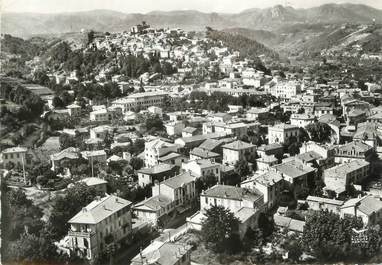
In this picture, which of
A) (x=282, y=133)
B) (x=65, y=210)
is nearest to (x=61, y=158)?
(x=65, y=210)

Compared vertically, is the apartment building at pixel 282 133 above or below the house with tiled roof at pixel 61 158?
above

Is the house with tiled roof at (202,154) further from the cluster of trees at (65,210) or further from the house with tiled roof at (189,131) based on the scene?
the cluster of trees at (65,210)

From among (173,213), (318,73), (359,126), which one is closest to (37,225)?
(173,213)

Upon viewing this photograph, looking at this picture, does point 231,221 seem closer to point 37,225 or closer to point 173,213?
point 173,213

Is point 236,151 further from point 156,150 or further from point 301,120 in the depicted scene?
point 301,120

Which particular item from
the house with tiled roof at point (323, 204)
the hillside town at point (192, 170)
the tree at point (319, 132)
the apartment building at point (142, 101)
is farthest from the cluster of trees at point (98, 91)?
the house with tiled roof at point (323, 204)

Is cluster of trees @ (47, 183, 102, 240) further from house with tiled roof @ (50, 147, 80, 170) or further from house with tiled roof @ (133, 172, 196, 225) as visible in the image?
house with tiled roof @ (50, 147, 80, 170)

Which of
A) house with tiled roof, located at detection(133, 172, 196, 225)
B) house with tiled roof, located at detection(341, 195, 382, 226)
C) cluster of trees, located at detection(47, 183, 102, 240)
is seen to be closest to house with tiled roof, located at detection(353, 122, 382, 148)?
house with tiled roof, located at detection(341, 195, 382, 226)
